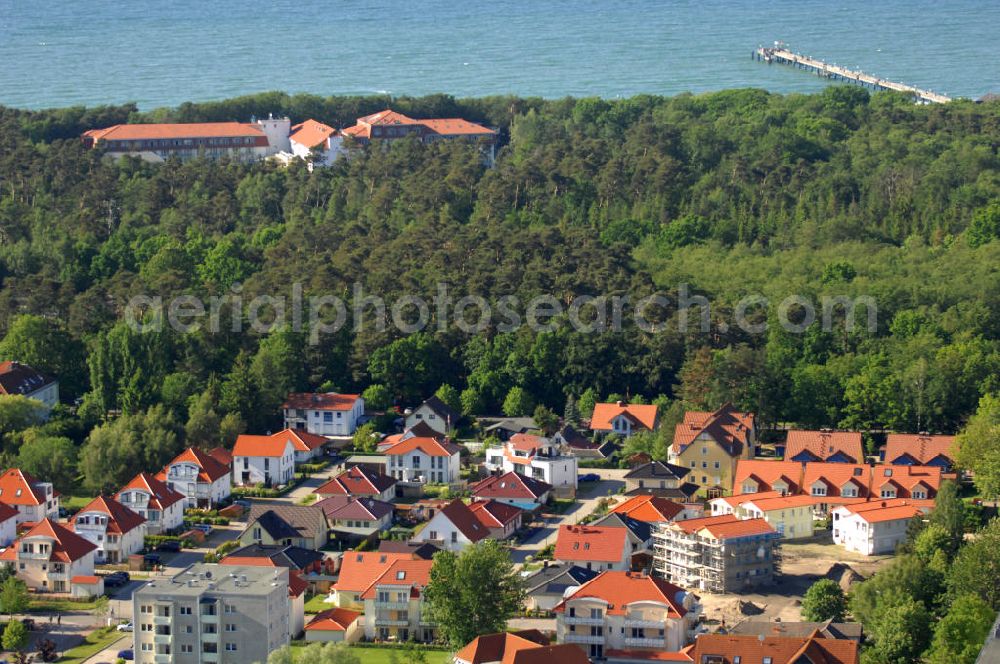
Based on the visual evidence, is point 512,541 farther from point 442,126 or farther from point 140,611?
point 442,126

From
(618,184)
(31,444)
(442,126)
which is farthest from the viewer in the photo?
(442,126)

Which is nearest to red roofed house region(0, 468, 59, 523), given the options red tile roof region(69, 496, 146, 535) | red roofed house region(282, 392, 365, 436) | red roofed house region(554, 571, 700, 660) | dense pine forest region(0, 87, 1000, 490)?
red tile roof region(69, 496, 146, 535)

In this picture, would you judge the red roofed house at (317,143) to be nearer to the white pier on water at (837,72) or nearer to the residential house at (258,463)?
the residential house at (258,463)

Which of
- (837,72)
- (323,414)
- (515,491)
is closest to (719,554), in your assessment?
(515,491)

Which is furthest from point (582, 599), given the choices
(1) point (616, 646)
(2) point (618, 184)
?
(2) point (618, 184)

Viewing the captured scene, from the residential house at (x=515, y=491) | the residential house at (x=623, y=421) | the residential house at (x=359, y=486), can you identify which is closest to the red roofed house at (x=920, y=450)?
the residential house at (x=623, y=421)
